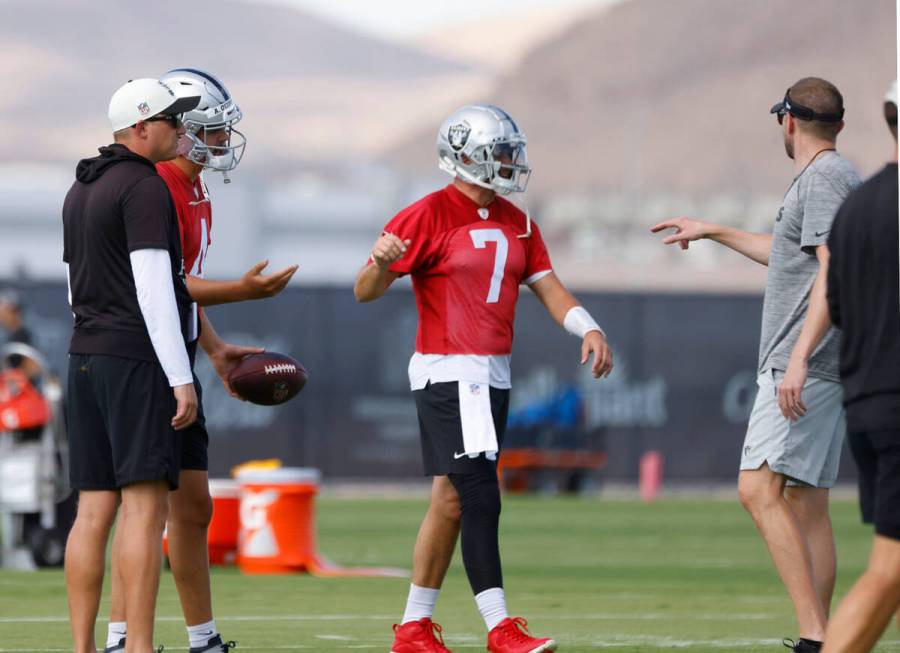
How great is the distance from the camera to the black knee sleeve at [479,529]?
7.60 metres

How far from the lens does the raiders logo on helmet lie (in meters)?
7.92

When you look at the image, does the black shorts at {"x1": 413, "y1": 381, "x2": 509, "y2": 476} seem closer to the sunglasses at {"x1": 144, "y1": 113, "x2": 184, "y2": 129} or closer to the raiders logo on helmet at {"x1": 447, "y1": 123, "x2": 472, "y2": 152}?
the raiders logo on helmet at {"x1": 447, "y1": 123, "x2": 472, "y2": 152}

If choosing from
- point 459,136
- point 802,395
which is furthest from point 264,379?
point 802,395

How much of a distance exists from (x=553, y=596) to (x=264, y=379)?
12.7 feet

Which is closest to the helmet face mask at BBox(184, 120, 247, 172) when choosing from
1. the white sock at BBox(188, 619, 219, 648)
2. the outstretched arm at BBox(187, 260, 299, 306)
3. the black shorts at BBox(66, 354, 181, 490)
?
the outstretched arm at BBox(187, 260, 299, 306)

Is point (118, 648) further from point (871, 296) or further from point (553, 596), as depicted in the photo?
point (553, 596)

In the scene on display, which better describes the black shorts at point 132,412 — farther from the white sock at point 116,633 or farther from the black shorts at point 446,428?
the black shorts at point 446,428

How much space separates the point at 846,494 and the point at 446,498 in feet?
64.3

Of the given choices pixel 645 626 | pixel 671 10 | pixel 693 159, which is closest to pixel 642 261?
pixel 693 159

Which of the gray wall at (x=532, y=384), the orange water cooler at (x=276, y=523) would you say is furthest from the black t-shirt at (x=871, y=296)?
the gray wall at (x=532, y=384)

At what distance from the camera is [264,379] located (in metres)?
8.12

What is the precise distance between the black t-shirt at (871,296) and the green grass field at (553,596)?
2.82m

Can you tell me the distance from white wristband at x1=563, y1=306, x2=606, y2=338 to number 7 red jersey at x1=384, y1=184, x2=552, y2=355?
274 mm

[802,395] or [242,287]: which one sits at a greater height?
[242,287]
